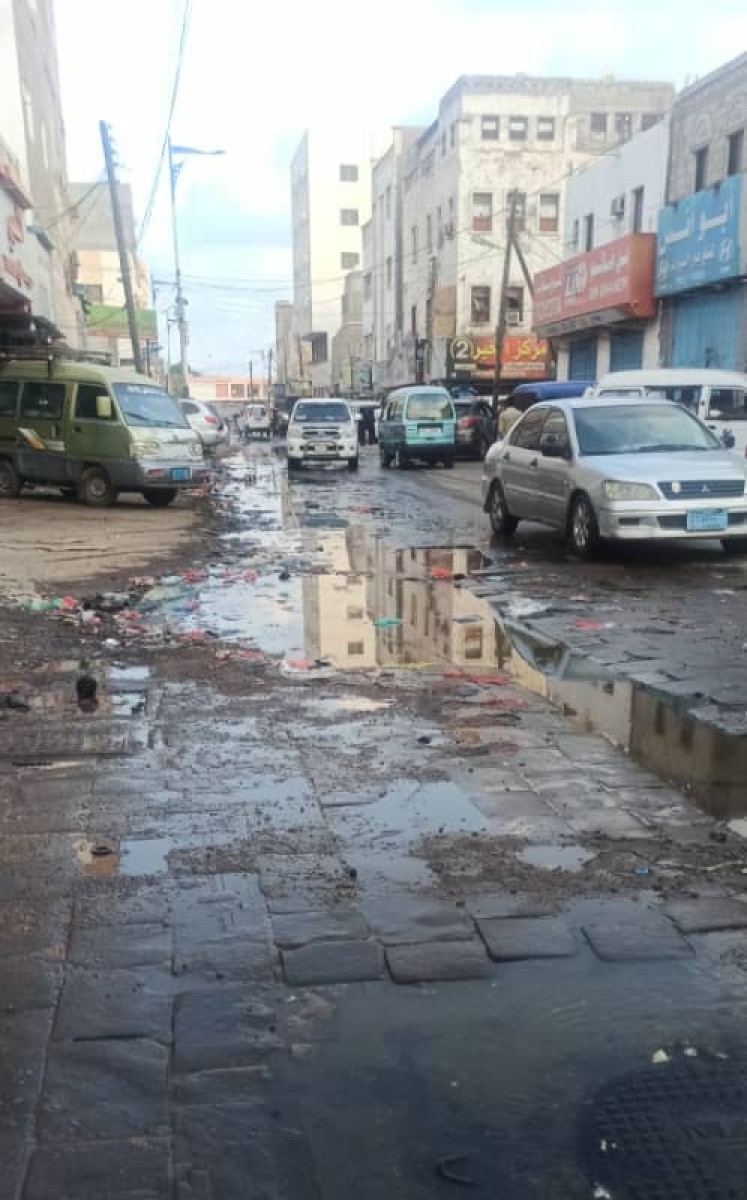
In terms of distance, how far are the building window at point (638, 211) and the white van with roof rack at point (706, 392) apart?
45.0 ft

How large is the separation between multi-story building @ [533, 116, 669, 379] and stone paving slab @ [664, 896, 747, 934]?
87.8 feet

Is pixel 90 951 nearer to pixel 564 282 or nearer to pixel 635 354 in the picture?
pixel 635 354

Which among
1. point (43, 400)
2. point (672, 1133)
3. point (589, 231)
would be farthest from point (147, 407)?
point (589, 231)

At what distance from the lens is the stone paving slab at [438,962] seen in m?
2.94

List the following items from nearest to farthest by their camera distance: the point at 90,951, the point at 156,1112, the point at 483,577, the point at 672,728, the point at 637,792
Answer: the point at 156,1112 → the point at 90,951 → the point at 637,792 → the point at 672,728 → the point at 483,577

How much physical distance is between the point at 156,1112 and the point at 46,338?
25.6 meters

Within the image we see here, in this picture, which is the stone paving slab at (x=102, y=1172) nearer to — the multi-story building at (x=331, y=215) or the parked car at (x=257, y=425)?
the parked car at (x=257, y=425)

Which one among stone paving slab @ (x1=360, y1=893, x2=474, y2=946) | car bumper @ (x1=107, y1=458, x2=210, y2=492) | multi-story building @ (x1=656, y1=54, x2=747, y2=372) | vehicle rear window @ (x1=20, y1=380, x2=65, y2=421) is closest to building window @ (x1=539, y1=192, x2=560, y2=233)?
multi-story building @ (x1=656, y1=54, x2=747, y2=372)

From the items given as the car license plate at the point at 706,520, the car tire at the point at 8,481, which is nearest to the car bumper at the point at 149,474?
the car tire at the point at 8,481

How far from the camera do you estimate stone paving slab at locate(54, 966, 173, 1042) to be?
2676 millimetres

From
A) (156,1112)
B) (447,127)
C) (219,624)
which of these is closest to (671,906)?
(156,1112)

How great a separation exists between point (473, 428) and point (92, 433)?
1680cm

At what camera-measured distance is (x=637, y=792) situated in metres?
4.36

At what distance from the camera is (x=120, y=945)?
3.13 m
